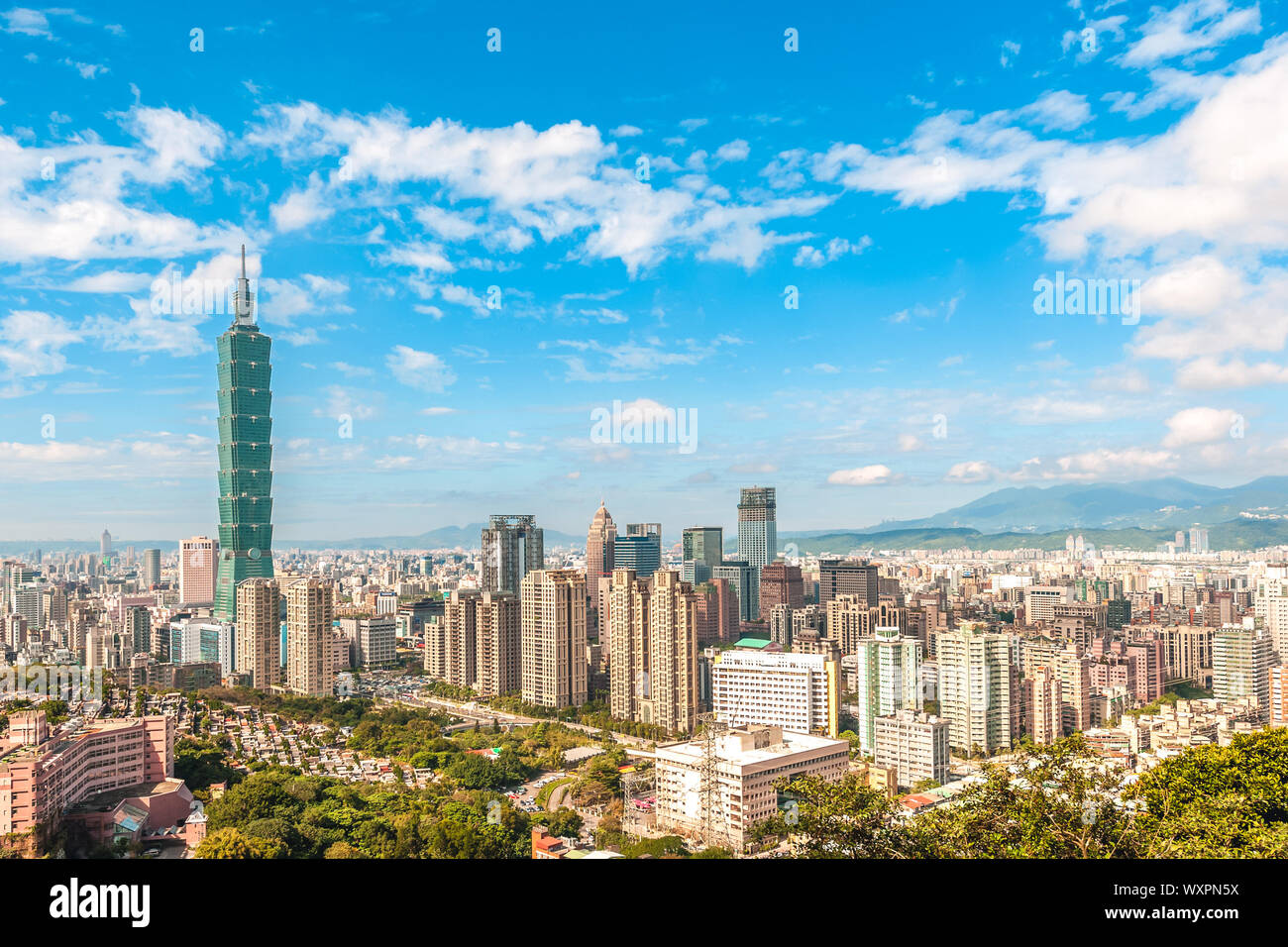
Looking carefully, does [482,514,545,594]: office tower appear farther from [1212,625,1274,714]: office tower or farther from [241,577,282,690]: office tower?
[1212,625,1274,714]: office tower

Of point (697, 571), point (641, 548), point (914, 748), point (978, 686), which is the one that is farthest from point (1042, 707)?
point (697, 571)

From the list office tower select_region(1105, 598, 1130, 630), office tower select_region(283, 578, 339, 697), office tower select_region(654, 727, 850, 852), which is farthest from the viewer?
office tower select_region(1105, 598, 1130, 630)

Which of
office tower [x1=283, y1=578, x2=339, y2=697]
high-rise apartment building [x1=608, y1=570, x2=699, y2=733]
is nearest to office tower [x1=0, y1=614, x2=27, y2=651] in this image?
office tower [x1=283, y1=578, x2=339, y2=697]

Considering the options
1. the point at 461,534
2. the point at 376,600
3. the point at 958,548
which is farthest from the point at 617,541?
the point at 958,548

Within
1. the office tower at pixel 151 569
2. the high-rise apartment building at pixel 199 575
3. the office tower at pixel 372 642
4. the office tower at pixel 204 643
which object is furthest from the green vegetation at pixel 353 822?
the office tower at pixel 151 569
